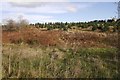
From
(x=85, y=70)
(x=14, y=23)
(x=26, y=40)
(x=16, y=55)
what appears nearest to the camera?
(x=85, y=70)

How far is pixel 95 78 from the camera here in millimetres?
7012

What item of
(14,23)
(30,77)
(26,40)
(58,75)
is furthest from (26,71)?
(14,23)

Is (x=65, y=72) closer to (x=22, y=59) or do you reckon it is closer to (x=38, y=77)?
(x=38, y=77)

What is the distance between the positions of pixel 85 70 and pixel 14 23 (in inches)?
799

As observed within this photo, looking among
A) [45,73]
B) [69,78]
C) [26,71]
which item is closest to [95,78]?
[69,78]

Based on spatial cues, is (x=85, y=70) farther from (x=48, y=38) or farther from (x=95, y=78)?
(x=48, y=38)

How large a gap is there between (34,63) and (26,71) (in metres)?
0.86

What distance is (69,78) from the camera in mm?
6793

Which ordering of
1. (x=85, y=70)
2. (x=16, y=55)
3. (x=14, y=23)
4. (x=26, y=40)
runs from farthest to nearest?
(x=14, y=23), (x=26, y=40), (x=16, y=55), (x=85, y=70)

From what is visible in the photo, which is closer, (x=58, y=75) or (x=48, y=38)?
(x=58, y=75)

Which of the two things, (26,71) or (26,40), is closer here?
(26,71)

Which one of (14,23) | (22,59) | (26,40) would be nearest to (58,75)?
(22,59)

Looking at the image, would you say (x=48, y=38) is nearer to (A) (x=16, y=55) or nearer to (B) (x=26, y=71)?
(A) (x=16, y=55)

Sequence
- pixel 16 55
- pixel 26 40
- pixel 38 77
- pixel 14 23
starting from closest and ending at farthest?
pixel 38 77 → pixel 16 55 → pixel 26 40 → pixel 14 23
